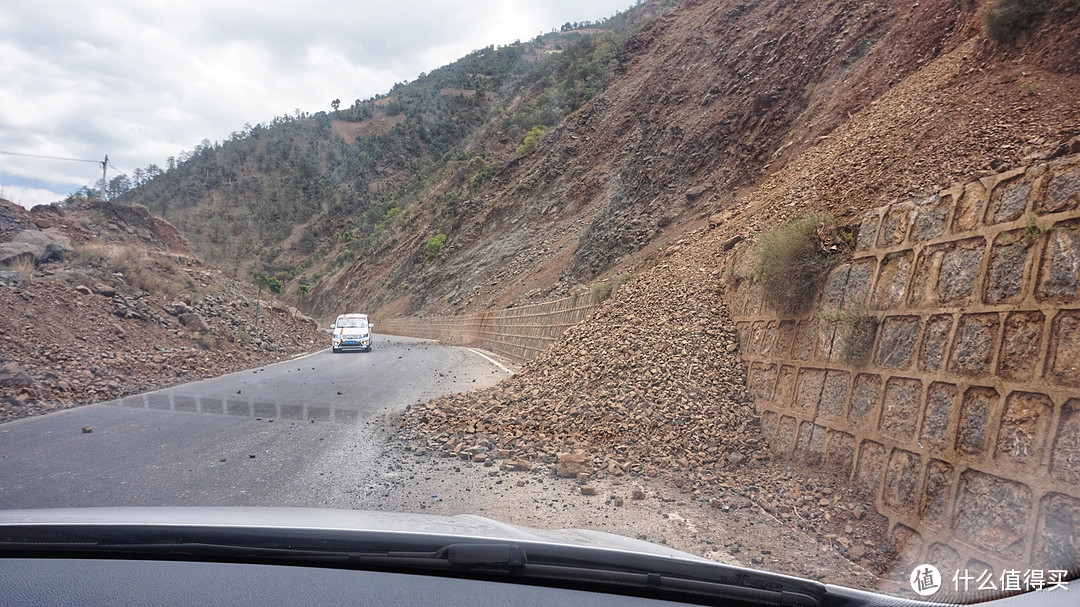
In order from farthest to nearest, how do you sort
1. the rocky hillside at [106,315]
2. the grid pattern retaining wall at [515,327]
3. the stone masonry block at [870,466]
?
the grid pattern retaining wall at [515,327] < the rocky hillside at [106,315] < the stone masonry block at [870,466]

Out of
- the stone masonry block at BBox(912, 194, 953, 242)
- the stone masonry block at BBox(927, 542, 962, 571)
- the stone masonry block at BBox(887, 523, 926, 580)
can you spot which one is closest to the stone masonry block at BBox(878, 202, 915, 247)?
the stone masonry block at BBox(912, 194, 953, 242)

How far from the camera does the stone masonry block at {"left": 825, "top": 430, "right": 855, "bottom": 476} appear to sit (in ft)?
17.9

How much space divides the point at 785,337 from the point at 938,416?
2.66 meters

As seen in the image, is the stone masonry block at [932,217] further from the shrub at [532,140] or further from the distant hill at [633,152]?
the shrub at [532,140]

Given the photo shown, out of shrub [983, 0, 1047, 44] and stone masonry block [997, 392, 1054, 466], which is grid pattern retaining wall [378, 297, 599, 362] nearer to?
shrub [983, 0, 1047, 44]

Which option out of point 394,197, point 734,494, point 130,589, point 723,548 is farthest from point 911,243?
point 394,197

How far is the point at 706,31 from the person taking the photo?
28.1 metres

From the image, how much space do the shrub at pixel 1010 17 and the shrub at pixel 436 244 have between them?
134 feet

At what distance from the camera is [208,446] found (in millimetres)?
7199

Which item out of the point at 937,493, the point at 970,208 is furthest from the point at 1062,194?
the point at 937,493

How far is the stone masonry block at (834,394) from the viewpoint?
5797 millimetres

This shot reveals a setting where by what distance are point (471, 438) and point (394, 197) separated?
71.4 metres

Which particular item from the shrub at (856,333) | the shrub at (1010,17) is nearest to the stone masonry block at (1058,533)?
the shrub at (856,333)

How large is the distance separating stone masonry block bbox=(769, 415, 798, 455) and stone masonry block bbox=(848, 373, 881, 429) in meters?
0.85
